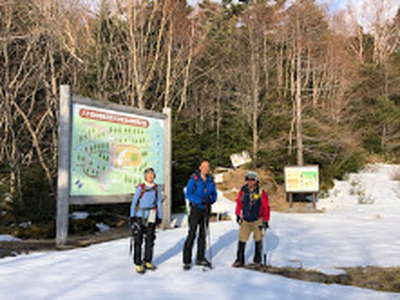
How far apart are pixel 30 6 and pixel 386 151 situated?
84.6 feet

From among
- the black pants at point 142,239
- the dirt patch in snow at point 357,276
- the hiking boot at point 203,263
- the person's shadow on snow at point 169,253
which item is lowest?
the dirt patch in snow at point 357,276

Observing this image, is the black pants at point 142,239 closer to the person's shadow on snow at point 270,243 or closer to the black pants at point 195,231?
the black pants at point 195,231

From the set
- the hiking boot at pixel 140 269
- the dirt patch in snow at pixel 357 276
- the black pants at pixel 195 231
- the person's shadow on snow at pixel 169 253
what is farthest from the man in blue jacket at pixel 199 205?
the dirt patch in snow at pixel 357 276

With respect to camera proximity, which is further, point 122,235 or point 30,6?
point 30,6

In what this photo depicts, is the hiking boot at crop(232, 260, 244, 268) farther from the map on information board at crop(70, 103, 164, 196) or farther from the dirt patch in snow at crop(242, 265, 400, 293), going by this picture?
the map on information board at crop(70, 103, 164, 196)

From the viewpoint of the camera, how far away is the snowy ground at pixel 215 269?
5430mm

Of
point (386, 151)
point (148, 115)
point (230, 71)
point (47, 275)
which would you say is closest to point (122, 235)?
point (148, 115)

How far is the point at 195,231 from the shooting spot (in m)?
6.77

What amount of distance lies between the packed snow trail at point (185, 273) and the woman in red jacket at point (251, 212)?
1.74 ft

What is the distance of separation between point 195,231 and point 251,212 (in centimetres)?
111

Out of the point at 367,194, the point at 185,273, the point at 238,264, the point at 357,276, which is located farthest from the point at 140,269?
the point at 367,194

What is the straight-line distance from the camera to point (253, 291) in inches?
217

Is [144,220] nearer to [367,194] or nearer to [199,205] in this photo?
[199,205]

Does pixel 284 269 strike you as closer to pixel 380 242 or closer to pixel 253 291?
pixel 253 291
